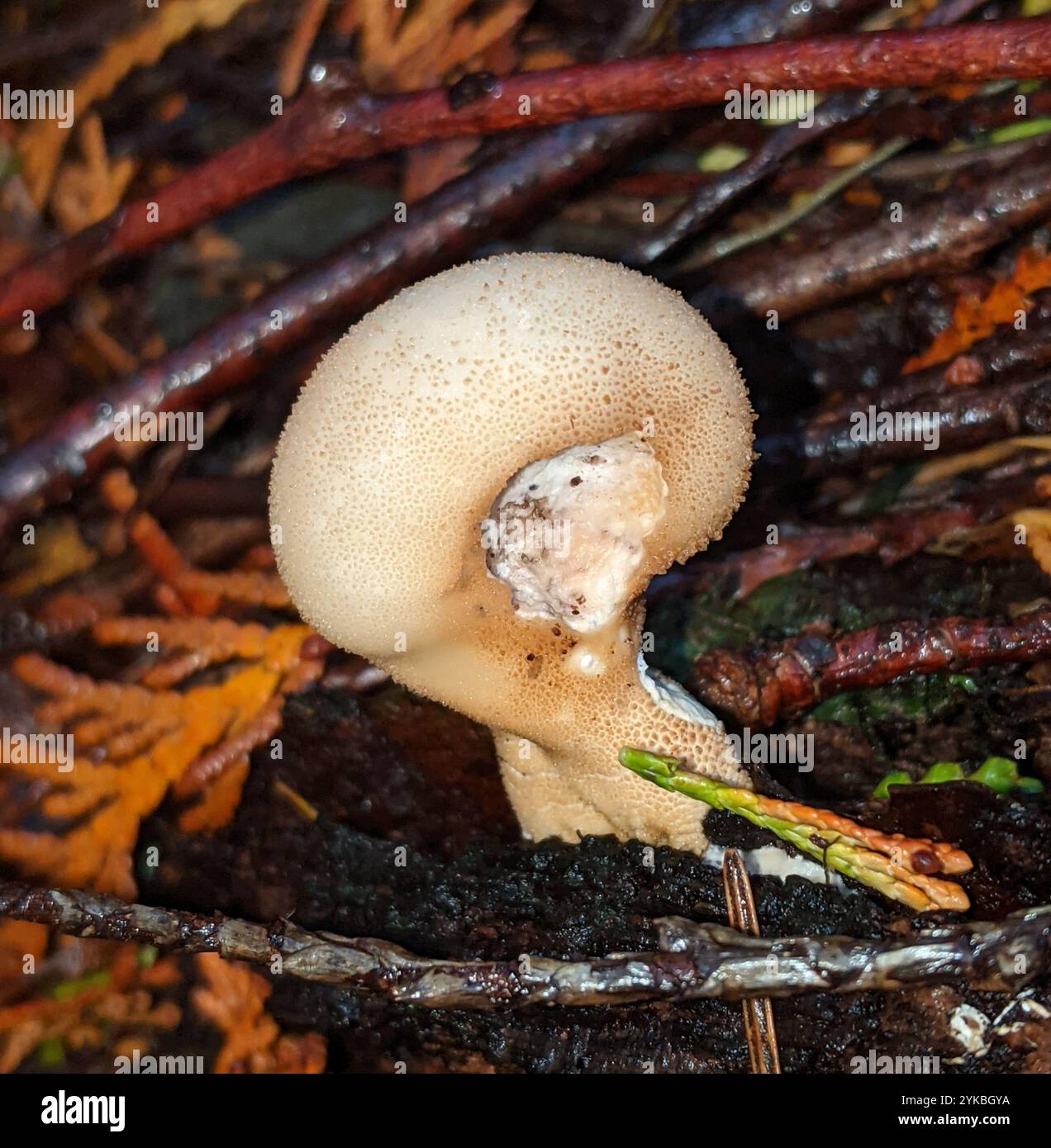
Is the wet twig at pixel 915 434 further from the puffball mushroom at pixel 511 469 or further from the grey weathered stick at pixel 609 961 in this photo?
the grey weathered stick at pixel 609 961

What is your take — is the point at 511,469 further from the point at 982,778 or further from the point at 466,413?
the point at 982,778

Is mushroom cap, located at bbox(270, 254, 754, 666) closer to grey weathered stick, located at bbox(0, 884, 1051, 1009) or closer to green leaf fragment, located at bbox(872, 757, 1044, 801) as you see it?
grey weathered stick, located at bbox(0, 884, 1051, 1009)

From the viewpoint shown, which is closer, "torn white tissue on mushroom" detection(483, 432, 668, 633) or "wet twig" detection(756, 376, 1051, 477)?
"torn white tissue on mushroom" detection(483, 432, 668, 633)

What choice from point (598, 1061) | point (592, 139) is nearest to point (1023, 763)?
point (598, 1061)

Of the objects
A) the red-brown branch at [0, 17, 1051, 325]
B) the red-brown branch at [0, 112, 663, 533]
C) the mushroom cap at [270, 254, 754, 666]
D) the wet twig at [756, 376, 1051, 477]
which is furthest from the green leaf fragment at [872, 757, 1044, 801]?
the red-brown branch at [0, 112, 663, 533]

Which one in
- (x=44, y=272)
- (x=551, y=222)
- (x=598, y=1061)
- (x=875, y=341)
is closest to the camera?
(x=598, y=1061)

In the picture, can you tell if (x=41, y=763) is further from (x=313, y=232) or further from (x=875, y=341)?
(x=875, y=341)

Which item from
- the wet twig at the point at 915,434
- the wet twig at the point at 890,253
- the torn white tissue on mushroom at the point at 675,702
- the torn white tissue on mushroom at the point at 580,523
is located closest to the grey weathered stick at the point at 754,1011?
the torn white tissue on mushroom at the point at 675,702
